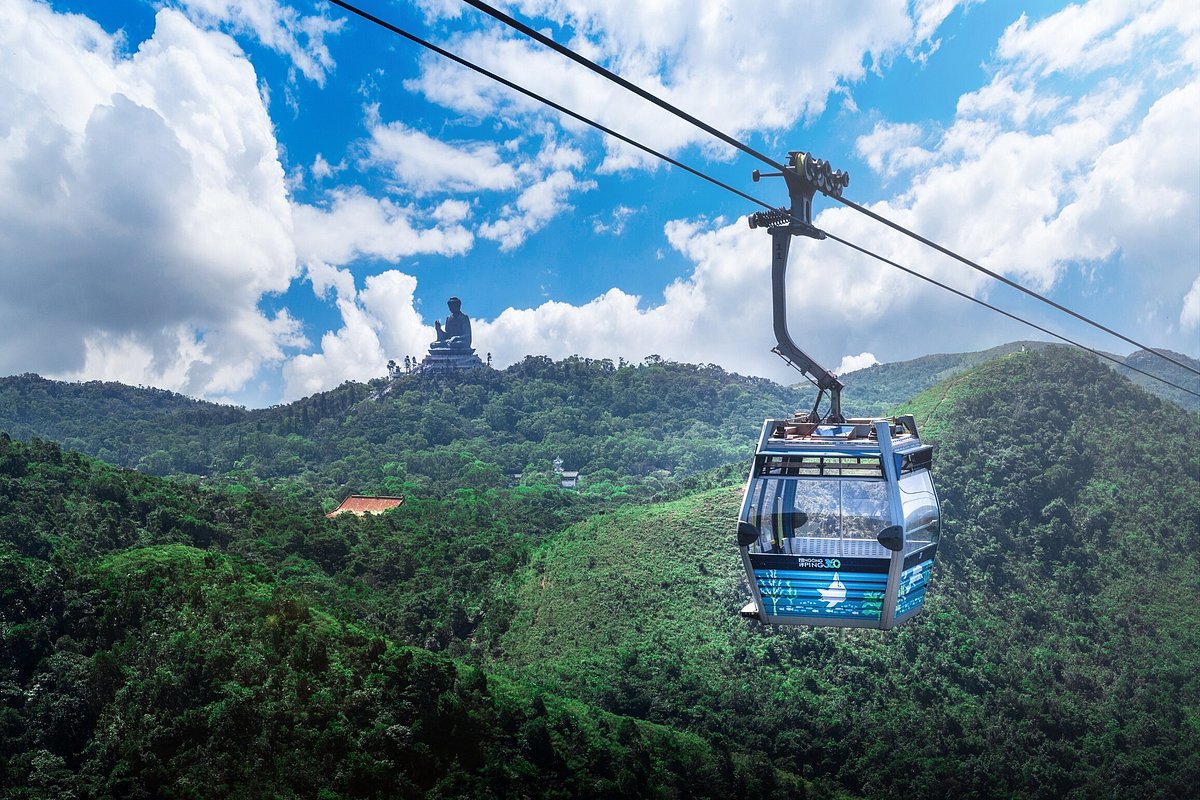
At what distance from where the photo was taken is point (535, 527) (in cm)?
5628

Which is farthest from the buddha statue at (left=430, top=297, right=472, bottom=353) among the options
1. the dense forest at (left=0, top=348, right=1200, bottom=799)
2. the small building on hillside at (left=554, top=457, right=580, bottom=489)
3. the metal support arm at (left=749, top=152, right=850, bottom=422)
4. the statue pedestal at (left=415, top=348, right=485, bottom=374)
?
the metal support arm at (left=749, top=152, right=850, bottom=422)

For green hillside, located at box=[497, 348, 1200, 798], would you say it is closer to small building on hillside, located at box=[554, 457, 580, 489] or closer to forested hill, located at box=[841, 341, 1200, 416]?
small building on hillside, located at box=[554, 457, 580, 489]

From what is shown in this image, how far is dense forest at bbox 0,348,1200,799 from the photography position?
78.0 ft

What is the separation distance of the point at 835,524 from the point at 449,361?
110501 mm

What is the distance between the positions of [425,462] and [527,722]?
2399 inches

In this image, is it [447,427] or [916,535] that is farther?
[447,427]

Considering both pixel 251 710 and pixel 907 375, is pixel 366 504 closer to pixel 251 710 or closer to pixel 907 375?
pixel 251 710

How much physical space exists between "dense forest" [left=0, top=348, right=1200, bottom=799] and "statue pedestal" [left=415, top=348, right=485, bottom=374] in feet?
179

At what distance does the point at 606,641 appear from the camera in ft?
123

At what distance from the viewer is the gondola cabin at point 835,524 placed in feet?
31.3

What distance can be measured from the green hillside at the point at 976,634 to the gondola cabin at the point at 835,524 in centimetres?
2441

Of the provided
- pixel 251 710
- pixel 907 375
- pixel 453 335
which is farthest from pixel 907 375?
pixel 251 710

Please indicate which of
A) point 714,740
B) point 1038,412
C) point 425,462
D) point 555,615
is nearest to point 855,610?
point 714,740

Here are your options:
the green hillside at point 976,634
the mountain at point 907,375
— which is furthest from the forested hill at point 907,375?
the green hillside at point 976,634
